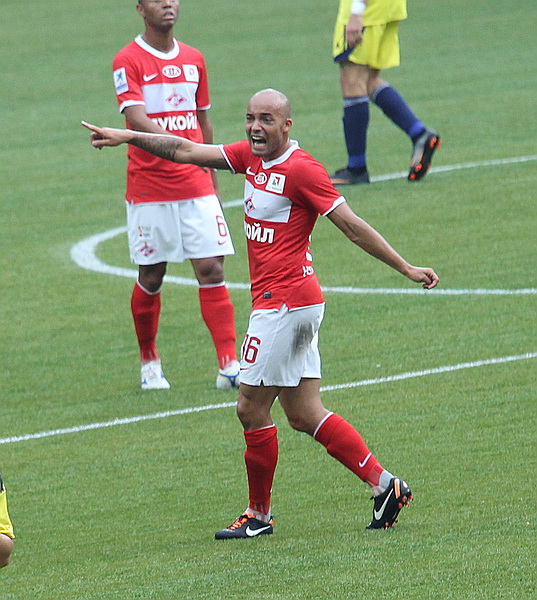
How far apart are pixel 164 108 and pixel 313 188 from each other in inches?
114

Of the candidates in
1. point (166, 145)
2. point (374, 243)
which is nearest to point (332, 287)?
point (166, 145)

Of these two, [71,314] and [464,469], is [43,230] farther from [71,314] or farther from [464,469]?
[464,469]

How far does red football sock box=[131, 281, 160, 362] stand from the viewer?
8617mm

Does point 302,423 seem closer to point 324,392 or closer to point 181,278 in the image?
point 324,392

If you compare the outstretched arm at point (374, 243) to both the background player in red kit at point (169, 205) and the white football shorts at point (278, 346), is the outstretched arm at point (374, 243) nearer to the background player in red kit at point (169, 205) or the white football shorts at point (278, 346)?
the white football shorts at point (278, 346)

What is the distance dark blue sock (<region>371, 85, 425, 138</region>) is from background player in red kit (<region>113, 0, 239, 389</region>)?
4.97m

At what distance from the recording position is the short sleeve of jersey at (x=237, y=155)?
242 inches

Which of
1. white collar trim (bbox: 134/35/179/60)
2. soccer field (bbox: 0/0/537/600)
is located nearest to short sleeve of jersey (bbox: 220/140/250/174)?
soccer field (bbox: 0/0/537/600)

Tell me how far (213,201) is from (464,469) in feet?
9.05

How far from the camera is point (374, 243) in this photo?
5758 mm

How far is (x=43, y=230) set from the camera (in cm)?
1295

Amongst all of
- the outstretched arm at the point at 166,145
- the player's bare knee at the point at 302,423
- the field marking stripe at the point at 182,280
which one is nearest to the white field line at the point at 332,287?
the field marking stripe at the point at 182,280

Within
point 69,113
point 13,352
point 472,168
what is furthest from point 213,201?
point 69,113

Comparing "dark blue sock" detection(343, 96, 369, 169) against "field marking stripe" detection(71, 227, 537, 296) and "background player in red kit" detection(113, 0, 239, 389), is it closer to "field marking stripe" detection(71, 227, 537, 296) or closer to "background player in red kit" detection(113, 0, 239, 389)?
"field marking stripe" detection(71, 227, 537, 296)
